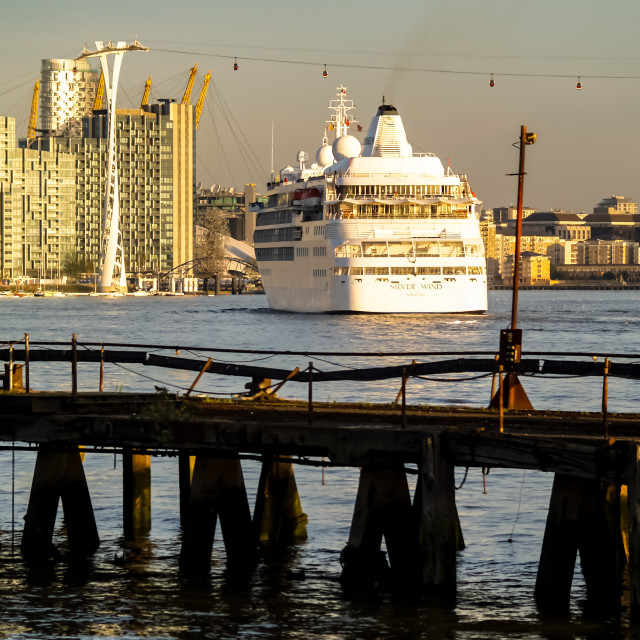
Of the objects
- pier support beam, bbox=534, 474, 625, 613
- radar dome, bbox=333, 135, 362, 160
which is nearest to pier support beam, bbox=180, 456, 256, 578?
pier support beam, bbox=534, 474, 625, 613

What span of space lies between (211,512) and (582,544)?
5.77 m

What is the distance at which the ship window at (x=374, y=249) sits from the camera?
119 metres

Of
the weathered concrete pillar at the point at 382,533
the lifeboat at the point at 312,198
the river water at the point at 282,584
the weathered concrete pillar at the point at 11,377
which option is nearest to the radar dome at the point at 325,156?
the lifeboat at the point at 312,198

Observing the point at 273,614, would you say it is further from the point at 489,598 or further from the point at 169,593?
the point at 489,598

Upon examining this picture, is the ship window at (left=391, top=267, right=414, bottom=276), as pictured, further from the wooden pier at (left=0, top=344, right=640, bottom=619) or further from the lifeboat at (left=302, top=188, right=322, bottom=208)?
the wooden pier at (left=0, top=344, right=640, bottom=619)

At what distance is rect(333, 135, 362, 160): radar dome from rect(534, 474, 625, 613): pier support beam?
443 ft

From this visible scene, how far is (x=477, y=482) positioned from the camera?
31.5m

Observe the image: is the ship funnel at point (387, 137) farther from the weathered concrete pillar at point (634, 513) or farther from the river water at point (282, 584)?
the weathered concrete pillar at point (634, 513)

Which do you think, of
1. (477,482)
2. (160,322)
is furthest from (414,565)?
(160,322)

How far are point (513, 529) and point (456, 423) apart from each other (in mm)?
4063

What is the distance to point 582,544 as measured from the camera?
19859 mm

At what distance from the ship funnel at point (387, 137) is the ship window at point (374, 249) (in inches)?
691

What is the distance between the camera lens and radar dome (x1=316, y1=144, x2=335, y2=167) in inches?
6432

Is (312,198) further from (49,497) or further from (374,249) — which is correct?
(49,497)
